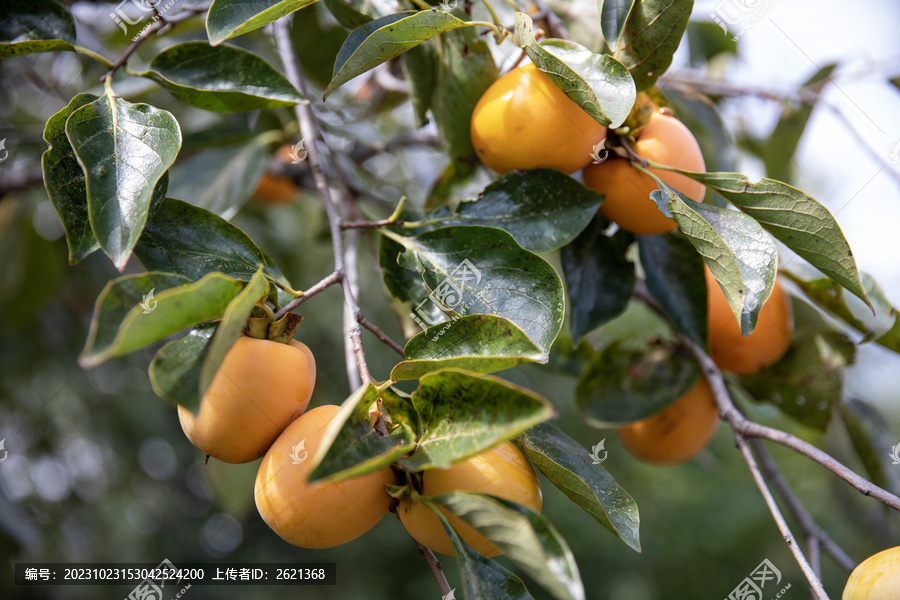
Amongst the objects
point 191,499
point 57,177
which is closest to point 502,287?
point 57,177

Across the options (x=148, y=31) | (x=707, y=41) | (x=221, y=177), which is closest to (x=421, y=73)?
(x=148, y=31)

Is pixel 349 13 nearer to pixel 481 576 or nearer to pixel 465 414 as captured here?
pixel 465 414

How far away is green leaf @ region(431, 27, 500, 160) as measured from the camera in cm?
84

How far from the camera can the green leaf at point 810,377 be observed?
3.52 ft

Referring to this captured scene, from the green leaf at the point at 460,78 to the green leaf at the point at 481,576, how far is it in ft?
1.92

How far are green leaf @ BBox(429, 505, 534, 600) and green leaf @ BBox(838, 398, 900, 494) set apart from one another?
0.88 m

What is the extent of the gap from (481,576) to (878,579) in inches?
15.5

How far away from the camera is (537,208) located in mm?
Answer: 784

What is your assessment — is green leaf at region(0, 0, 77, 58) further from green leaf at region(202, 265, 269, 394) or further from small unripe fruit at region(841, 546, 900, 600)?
small unripe fruit at region(841, 546, 900, 600)

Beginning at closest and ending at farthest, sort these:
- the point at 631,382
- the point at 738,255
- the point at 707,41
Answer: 1. the point at 738,255
2. the point at 631,382
3. the point at 707,41

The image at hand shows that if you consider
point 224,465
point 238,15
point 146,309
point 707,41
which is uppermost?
point 707,41

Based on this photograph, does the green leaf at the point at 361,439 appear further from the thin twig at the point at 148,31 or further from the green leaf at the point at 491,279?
the thin twig at the point at 148,31

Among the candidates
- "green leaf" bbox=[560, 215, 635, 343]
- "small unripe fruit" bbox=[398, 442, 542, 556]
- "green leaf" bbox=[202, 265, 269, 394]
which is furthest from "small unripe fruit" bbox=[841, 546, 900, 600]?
"green leaf" bbox=[202, 265, 269, 394]

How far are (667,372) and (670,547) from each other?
291cm
